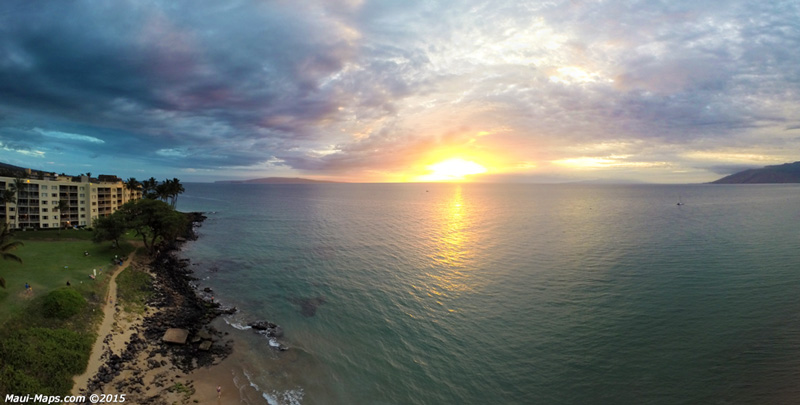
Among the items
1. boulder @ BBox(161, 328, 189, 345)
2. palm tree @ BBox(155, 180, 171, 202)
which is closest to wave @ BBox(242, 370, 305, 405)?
boulder @ BBox(161, 328, 189, 345)

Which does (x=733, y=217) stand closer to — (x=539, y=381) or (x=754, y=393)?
(x=754, y=393)

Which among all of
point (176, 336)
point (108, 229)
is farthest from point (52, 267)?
point (176, 336)

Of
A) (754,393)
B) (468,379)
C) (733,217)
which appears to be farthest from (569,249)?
(733,217)

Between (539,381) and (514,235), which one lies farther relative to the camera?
(514,235)

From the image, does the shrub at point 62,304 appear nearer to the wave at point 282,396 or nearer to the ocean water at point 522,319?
the ocean water at point 522,319

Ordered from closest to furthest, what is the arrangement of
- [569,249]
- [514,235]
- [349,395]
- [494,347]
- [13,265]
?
1. [349,395]
2. [494,347]
3. [13,265]
4. [569,249]
5. [514,235]

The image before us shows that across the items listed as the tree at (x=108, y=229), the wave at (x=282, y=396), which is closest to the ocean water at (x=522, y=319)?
the wave at (x=282, y=396)

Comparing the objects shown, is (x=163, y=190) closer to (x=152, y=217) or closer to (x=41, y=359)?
(x=152, y=217)
